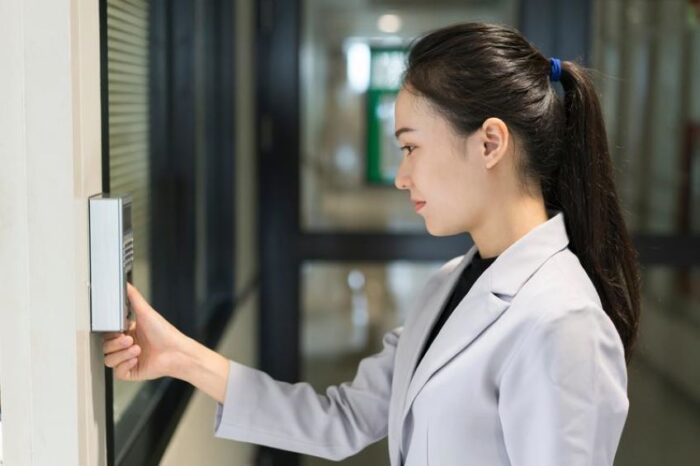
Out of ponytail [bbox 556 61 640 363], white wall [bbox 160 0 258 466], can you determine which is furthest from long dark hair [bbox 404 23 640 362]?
white wall [bbox 160 0 258 466]

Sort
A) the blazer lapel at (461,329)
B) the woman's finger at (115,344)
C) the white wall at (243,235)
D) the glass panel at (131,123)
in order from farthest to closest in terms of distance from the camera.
Answer: the white wall at (243,235) → the glass panel at (131,123) → the blazer lapel at (461,329) → the woman's finger at (115,344)

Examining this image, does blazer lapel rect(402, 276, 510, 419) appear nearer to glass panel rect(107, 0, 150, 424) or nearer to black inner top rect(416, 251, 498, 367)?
black inner top rect(416, 251, 498, 367)

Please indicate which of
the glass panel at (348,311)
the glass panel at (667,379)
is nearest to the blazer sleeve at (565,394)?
the glass panel at (348,311)

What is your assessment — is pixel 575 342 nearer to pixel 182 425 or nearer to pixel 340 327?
pixel 182 425

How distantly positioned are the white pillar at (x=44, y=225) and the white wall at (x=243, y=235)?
1223 millimetres

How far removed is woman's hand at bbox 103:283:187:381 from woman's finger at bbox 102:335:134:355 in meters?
0.03

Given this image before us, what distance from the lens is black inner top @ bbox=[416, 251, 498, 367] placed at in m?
1.45

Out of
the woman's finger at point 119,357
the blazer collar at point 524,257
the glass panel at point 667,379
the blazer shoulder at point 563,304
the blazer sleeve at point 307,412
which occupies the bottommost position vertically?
the glass panel at point 667,379

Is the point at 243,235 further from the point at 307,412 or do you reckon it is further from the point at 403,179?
the point at 403,179

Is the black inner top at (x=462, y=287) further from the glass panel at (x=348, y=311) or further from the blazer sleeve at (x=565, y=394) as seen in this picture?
the glass panel at (x=348, y=311)

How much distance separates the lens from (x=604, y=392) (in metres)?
1.16

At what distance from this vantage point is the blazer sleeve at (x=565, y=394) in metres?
1.13

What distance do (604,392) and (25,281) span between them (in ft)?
2.36

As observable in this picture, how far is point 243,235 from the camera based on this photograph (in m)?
3.00
